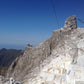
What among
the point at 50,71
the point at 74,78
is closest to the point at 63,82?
the point at 74,78

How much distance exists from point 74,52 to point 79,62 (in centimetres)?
196

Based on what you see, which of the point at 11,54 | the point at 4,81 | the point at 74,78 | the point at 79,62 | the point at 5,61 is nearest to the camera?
the point at 74,78

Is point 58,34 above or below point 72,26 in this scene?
below

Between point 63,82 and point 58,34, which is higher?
point 58,34

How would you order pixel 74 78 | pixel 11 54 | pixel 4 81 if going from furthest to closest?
1. pixel 11 54
2. pixel 4 81
3. pixel 74 78

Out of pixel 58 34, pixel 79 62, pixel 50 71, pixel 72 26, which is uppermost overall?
pixel 72 26

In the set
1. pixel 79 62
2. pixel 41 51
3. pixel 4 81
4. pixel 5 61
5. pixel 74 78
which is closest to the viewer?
pixel 74 78

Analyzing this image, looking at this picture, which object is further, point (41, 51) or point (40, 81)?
point (41, 51)

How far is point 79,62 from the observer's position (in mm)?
14711

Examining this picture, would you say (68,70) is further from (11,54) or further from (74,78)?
(11,54)

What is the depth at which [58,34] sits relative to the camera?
118ft

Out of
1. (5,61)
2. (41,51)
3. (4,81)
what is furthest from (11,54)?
(4,81)

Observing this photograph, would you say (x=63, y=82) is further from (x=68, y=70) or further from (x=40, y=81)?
(x=40, y=81)

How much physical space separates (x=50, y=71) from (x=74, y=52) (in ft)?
12.5
